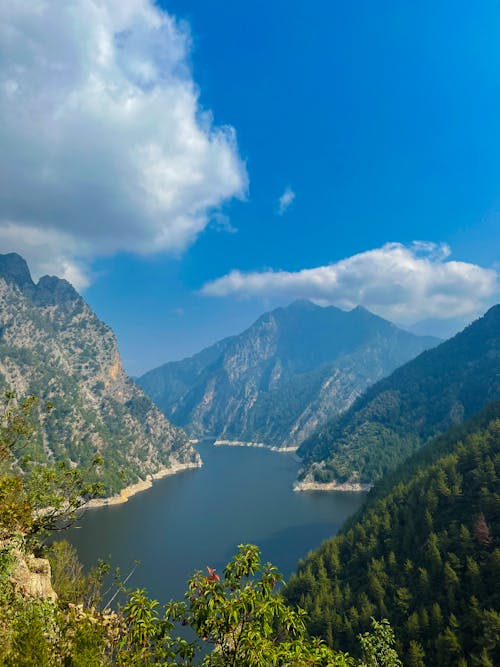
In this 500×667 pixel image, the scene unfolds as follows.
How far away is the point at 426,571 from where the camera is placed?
78812mm

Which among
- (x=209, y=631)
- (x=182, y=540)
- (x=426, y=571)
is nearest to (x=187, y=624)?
(x=209, y=631)

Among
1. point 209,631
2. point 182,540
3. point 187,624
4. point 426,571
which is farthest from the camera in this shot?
point 182,540

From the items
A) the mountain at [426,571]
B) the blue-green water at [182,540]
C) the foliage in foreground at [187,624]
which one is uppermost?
the foliage in foreground at [187,624]

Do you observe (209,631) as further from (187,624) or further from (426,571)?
(426,571)

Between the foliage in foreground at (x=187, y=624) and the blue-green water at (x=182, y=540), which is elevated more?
the foliage in foreground at (x=187, y=624)

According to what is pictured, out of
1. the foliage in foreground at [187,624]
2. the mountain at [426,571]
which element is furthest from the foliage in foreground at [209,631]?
the mountain at [426,571]

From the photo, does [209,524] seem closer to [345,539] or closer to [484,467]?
[345,539]

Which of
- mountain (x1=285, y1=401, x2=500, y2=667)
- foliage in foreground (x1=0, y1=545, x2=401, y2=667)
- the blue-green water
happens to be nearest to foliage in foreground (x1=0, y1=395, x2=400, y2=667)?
foliage in foreground (x1=0, y1=545, x2=401, y2=667)

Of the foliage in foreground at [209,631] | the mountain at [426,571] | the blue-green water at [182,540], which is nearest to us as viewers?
the foliage in foreground at [209,631]

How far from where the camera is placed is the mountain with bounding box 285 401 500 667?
208ft

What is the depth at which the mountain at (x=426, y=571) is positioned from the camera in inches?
2491

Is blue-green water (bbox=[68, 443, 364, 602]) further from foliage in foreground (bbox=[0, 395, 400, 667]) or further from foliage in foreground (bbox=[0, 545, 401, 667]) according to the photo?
foliage in foreground (bbox=[0, 545, 401, 667])

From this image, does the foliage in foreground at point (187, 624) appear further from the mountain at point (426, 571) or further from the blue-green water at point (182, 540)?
the blue-green water at point (182, 540)

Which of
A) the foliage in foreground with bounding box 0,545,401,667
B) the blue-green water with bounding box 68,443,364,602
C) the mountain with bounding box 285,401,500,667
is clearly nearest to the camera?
the foliage in foreground with bounding box 0,545,401,667
